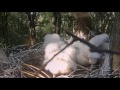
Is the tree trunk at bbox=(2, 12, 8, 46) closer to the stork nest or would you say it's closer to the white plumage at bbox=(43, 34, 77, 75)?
the stork nest

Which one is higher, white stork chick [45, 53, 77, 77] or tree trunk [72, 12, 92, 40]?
tree trunk [72, 12, 92, 40]

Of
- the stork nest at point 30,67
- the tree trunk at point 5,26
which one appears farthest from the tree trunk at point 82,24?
the tree trunk at point 5,26

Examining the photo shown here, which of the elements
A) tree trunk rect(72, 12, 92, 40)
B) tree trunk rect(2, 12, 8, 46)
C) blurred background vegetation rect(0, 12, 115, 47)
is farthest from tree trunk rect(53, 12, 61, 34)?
tree trunk rect(2, 12, 8, 46)

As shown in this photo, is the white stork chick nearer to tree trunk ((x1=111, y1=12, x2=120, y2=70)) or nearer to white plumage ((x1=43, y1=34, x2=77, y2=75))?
white plumage ((x1=43, y1=34, x2=77, y2=75))

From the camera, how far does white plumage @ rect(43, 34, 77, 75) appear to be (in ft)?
8.68

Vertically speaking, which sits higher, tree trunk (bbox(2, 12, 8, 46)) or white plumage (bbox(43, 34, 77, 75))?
tree trunk (bbox(2, 12, 8, 46))

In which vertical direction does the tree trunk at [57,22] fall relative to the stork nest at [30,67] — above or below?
above

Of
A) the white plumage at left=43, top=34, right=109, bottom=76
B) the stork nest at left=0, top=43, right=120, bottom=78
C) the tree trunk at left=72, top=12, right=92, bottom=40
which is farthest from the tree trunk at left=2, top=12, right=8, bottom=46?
the tree trunk at left=72, top=12, right=92, bottom=40

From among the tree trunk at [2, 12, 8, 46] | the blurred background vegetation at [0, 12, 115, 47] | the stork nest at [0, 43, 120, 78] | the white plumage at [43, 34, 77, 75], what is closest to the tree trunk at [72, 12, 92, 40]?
the blurred background vegetation at [0, 12, 115, 47]

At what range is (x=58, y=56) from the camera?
264cm

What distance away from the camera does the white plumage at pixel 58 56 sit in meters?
2.65

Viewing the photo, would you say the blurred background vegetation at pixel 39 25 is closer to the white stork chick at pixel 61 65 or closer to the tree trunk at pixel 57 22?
the tree trunk at pixel 57 22

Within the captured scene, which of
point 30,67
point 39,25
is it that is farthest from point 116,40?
point 30,67
